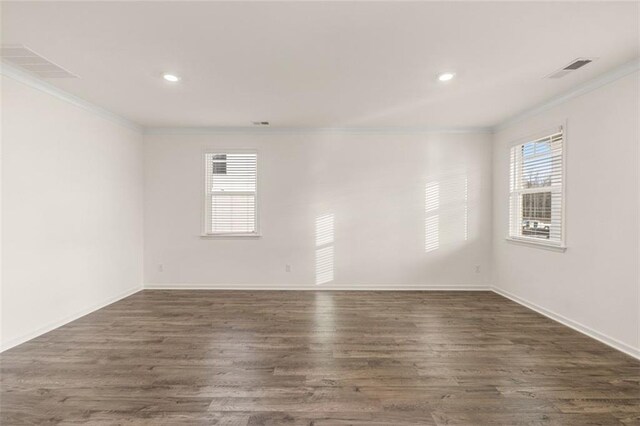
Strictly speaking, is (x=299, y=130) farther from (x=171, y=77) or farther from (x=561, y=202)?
(x=561, y=202)

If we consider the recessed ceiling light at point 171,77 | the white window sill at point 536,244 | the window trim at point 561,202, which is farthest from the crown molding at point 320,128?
the white window sill at point 536,244

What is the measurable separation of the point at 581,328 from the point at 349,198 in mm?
3160

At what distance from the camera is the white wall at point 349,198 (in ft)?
15.5

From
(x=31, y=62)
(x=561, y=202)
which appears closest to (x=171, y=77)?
(x=31, y=62)

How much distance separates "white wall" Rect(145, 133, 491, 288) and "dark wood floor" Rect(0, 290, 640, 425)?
1.15 metres

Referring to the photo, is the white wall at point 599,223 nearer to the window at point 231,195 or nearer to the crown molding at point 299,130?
the crown molding at point 299,130

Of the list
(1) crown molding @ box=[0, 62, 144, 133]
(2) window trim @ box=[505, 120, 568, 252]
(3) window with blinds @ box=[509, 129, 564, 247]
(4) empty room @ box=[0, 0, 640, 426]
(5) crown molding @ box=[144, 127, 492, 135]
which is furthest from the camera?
(5) crown molding @ box=[144, 127, 492, 135]

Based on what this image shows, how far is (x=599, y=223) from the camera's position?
2891mm

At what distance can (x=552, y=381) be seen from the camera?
7.20ft

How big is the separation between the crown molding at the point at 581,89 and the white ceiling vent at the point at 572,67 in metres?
0.36

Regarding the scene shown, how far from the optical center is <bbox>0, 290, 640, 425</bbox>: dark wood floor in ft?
6.06

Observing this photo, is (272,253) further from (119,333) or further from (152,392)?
(152,392)

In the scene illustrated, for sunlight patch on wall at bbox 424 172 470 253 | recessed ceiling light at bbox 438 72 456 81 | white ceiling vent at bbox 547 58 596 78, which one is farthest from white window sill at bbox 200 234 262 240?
white ceiling vent at bbox 547 58 596 78

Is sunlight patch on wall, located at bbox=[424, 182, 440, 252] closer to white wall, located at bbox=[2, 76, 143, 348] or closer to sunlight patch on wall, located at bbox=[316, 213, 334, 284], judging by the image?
sunlight patch on wall, located at bbox=[316, 213, 334, 284]
